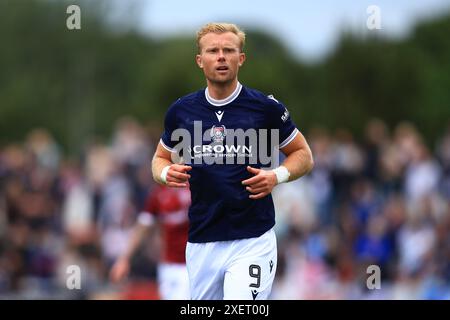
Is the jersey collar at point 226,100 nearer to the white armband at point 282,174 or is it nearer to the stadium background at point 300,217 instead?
the white armband at point 282,174

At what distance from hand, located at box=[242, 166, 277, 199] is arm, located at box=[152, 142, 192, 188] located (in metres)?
0.47

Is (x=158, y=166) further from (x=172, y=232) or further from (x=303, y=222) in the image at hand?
(x=303, y=222)

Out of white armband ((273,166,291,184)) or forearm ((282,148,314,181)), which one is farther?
forearm ((282,148,314,181))

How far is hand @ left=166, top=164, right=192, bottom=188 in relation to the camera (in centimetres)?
817

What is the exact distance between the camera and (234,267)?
8.42m

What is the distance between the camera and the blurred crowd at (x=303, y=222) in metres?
15.6

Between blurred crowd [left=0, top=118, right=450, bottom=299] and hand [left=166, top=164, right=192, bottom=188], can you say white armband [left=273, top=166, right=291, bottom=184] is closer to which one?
hand [left=166, top=164, right=192, bottom=188]

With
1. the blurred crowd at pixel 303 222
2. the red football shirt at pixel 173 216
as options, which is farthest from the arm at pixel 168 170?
the blurred crowd at pixel 303 222

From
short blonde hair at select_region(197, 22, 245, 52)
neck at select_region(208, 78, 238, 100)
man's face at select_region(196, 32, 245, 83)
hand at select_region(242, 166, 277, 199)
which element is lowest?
hand at select_region(242, 166, 277, 199)

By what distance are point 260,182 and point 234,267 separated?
763 mm

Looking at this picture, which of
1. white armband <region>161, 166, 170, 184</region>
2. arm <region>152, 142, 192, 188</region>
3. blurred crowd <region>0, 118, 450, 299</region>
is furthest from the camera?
blurred crowd <region>0, 118, 450, 299</region>

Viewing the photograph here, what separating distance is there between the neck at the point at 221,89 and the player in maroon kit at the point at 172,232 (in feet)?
11.6

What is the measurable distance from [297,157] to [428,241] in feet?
24.3

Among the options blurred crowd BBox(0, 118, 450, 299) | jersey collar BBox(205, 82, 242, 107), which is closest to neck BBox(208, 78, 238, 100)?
jersey collar BBox(205, 82, 242, 107)
